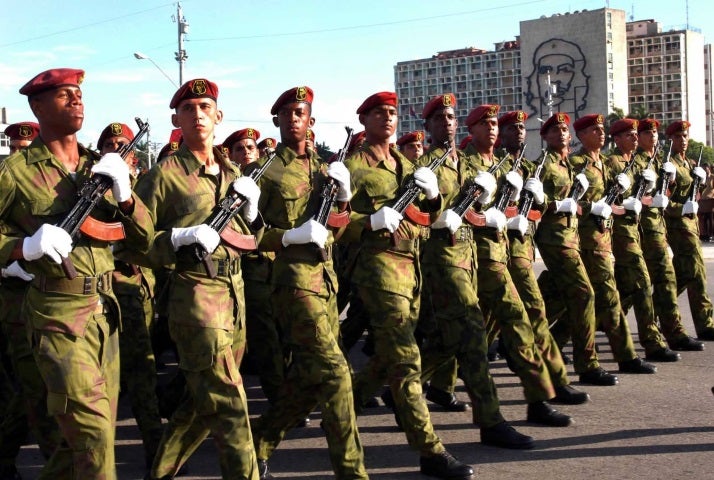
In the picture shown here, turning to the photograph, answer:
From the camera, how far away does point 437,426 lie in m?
6.40

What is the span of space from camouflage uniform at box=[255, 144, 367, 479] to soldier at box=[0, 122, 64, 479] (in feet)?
3.64

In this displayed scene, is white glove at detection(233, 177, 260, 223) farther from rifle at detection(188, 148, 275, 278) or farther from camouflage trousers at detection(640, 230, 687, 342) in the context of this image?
camouflage trousers at detection(640, 230, 687, 342)

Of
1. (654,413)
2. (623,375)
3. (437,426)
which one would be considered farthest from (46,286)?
(623,375)

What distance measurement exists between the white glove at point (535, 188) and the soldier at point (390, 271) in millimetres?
1405

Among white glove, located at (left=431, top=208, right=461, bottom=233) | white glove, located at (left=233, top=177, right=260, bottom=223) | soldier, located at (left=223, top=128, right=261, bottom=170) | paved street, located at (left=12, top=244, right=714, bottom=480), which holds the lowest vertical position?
paved street, located at (left=12, top=244, right=714, bottom=480)

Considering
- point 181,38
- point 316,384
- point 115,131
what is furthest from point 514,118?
point 181,38

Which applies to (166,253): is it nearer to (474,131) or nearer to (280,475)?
(280,475)

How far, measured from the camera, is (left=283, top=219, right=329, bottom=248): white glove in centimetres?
498

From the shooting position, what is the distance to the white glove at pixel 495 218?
6.40m

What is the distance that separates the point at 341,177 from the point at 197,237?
111 cm

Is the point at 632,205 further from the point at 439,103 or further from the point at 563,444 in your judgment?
the point at 563,444

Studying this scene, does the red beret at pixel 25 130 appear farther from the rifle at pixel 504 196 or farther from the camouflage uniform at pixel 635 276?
the camouflage uniform at pixel 635 276

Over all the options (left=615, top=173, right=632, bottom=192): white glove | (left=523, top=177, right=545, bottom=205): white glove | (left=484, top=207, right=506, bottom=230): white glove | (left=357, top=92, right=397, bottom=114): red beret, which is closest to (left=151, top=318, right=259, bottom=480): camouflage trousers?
(left=357, top=92, right=397, bottom=114): red beret

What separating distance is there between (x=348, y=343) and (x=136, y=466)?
8.50 feet
